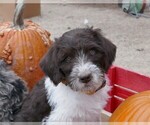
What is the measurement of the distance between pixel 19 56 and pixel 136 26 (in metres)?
3.52

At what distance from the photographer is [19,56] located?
10.5 feet

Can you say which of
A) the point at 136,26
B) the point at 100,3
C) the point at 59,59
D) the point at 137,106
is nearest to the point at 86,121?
the point at 137,106

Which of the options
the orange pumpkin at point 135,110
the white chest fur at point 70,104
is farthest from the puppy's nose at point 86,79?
the orange pumpkin at point 135,110

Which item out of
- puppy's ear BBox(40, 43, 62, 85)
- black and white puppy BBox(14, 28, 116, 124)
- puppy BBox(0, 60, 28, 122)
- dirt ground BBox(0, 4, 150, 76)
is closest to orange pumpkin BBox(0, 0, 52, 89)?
puppy BBox(0, 60, 28, 122)

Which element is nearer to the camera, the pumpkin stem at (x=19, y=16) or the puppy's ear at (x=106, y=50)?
the puppy's ear at (x=106, y=50)

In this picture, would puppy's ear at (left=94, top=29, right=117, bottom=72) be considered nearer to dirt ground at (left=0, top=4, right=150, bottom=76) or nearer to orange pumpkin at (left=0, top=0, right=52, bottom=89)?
orange pumpkin at (left=0, top=0, right=52, bottom=89)

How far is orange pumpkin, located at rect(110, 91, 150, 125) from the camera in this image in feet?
7.88

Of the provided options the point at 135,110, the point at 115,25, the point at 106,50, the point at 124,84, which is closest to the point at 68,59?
the point at 106,50

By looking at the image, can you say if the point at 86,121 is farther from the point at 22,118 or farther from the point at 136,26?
the point at 136,26

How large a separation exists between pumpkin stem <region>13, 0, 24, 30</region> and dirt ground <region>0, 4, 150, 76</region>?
1.75m

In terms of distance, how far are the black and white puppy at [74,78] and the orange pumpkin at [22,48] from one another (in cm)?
66

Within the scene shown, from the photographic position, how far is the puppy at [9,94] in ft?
8.85

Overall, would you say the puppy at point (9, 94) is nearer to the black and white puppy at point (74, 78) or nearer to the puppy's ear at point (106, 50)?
the black and white puppy at point (74, 78)

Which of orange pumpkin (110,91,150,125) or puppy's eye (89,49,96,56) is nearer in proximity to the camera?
puppy's eye (89,49,96,56)
